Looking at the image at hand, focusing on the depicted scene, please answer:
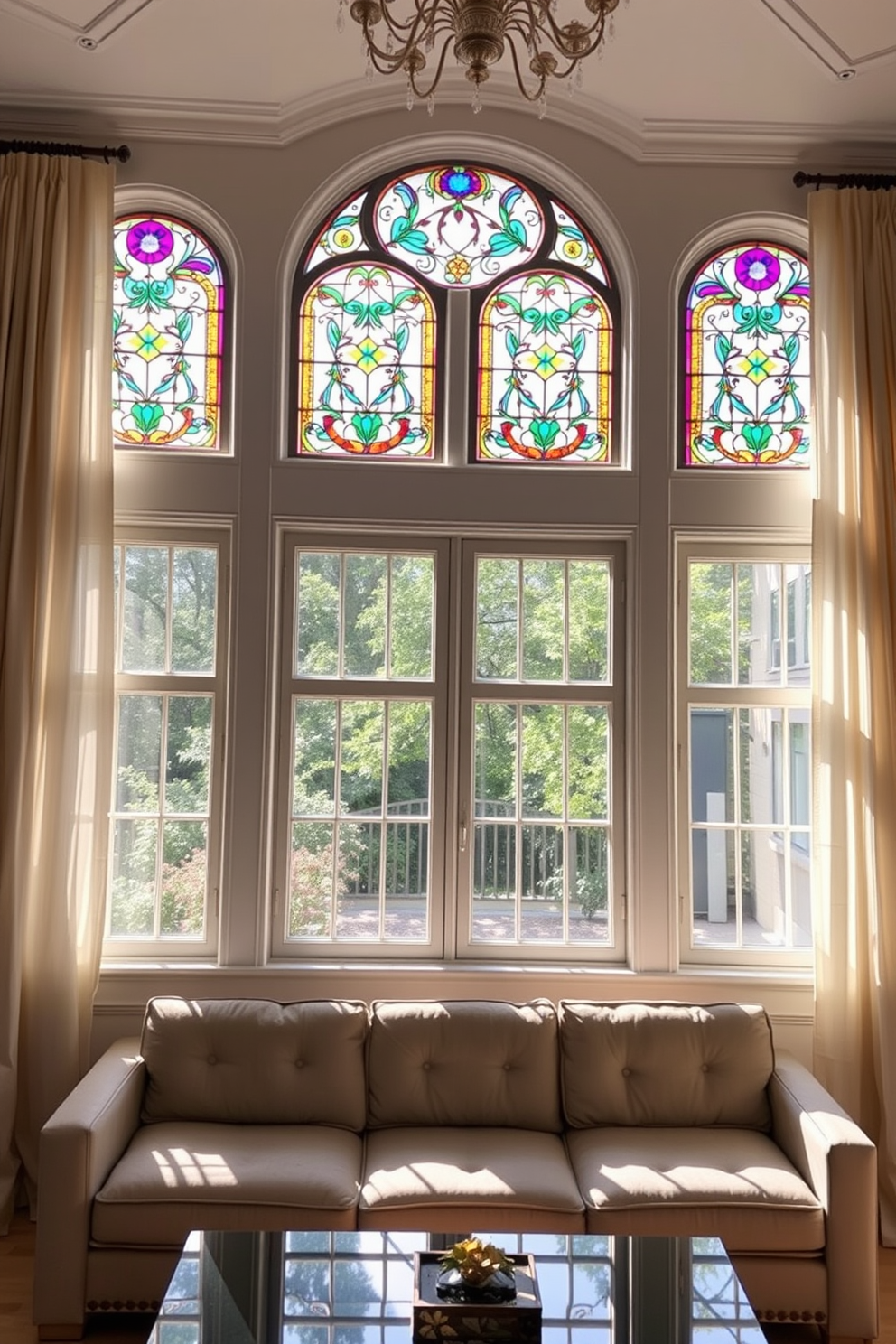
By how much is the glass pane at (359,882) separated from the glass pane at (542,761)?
603 millimetres

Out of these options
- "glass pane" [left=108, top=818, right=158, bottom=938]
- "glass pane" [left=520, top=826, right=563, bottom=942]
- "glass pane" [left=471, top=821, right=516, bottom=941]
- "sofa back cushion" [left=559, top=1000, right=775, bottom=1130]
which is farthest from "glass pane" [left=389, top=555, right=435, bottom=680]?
"sofa back cushion" [left=559, top=1000, right=775, bottom=1130]

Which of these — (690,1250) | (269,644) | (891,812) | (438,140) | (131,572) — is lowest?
(690,1250)

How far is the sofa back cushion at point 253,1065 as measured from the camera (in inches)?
139

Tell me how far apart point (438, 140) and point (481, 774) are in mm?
2472

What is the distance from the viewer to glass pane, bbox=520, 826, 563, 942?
4184 mm

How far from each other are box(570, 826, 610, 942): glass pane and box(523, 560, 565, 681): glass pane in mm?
631

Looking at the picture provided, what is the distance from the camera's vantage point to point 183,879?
13.5 feet

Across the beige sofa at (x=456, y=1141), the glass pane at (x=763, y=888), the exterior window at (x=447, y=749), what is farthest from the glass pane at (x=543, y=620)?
the beige sofa at (x=456, y=1141)

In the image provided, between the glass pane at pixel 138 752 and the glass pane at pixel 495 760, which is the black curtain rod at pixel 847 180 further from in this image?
the glass pane at pixel 138 752

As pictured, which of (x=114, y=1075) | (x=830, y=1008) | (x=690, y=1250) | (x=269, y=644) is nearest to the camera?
(x=690, y=1250)

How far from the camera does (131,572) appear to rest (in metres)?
4.18

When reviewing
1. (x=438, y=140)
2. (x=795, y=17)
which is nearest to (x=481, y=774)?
(x=438, y=140)

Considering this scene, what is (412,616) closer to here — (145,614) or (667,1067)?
(145,614)

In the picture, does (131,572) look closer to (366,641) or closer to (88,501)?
(88,501)
